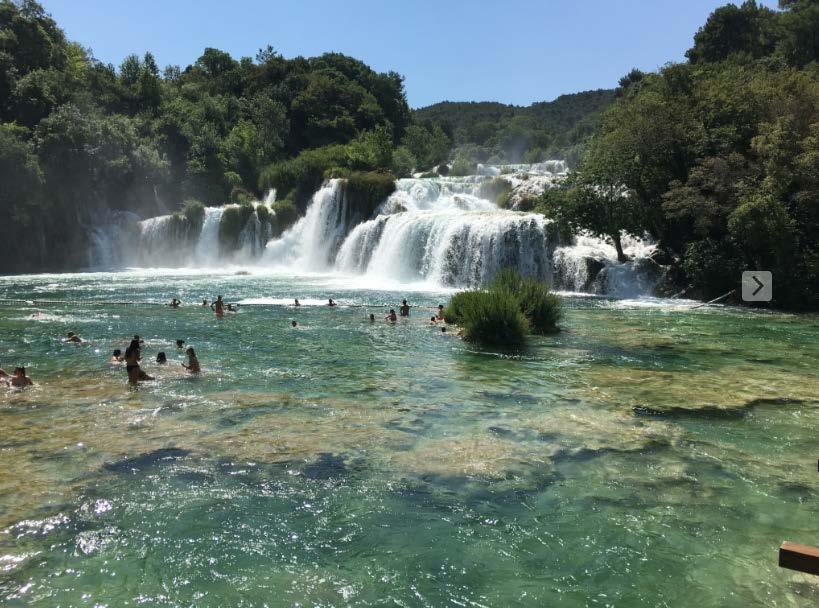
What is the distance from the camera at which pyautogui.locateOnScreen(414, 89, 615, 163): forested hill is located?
107438 millimetres

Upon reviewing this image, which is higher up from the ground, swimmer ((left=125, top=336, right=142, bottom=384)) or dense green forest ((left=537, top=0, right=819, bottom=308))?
dense green forest ((left=537, top=0, right=819, bottom=308))

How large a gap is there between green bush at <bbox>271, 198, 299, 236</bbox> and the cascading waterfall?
0.75m

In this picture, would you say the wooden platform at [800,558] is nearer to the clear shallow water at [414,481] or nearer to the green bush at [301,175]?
the clear shallow water at [414,481]

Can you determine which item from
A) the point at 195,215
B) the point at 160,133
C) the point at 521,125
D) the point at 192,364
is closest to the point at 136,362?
the point at 192,364

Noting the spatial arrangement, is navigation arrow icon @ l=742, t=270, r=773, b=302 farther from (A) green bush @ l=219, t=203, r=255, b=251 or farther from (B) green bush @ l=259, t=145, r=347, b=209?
(B) green bush @ l=259, t=145, r=347, b=209

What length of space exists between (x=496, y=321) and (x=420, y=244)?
1823 cm

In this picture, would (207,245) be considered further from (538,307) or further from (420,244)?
(538,307)

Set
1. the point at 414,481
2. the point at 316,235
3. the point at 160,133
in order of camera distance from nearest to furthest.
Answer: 1. the point at 414,481
2. the point at 316,235
3. the point at 160,133

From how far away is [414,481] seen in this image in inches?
283

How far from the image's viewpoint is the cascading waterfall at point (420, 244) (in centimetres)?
2962

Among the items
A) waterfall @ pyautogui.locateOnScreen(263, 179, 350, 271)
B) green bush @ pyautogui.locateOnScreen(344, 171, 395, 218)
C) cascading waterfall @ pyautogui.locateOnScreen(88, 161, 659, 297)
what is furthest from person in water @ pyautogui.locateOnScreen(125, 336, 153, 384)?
green bush @ pyautogui.locateOnScreen(344, 171, 395, 218)

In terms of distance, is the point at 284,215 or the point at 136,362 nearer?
the point at 136,362

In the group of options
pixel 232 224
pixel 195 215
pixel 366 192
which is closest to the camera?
pixel 366 192

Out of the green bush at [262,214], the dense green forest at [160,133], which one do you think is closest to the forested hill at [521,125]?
the dense green forest at [160,133]
